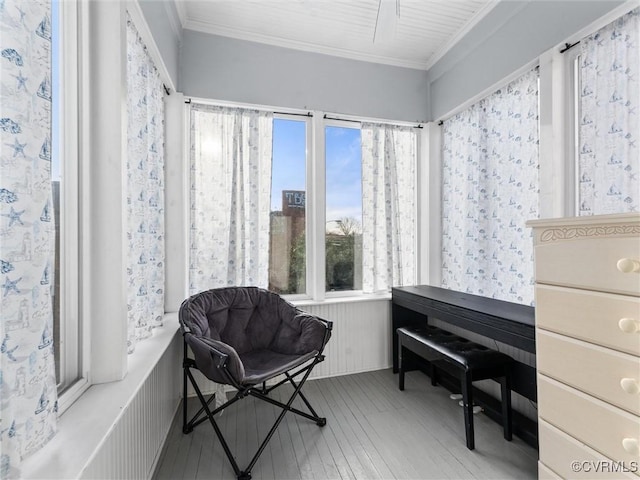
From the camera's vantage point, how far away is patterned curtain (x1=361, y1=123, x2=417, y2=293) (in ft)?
9.67

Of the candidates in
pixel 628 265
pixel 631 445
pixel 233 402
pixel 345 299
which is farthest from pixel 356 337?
pixel 628 265

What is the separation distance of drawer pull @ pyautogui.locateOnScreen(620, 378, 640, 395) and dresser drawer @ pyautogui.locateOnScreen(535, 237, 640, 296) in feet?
0.96

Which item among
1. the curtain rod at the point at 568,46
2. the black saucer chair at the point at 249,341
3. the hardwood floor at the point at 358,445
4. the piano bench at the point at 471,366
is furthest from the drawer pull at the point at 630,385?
the curtain rod at the point at 568,46

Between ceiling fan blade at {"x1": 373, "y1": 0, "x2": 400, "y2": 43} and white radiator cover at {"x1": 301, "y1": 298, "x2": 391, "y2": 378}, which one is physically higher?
ceiling fan blade at {"x1": 373, "y1": 0, "x2": 400, "y2": 43}

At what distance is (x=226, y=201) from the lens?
101 inches

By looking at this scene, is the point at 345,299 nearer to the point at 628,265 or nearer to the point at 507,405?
the point at 507,405

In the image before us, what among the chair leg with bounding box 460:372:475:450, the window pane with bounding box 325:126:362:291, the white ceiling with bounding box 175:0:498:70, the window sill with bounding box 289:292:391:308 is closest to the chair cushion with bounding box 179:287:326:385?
the window sill with bounding box 289:292:391:308

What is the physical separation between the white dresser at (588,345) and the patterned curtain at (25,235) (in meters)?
1.85

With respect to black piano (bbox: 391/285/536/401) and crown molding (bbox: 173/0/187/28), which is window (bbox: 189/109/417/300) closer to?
black piano (bbox: 391/285/536/401)

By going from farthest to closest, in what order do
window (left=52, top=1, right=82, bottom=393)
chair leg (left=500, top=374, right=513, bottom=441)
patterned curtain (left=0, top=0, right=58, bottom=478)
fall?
chair leg (left=500, top=374, right=513, bottom=441) → window (left=52, top=1, right=82, bottom=393) → patterned curtain (left=0, top=0, right=58, bottom=478)

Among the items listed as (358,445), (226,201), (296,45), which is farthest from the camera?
(296,45)

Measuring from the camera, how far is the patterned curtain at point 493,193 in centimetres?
211

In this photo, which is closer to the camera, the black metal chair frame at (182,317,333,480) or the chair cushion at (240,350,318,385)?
the black metal chair frame at (182,317,333,480)

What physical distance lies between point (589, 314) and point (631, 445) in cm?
Result: 44
